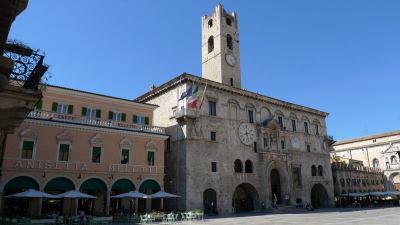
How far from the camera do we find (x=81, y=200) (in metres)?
29.0

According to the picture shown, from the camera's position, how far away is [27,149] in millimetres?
25031

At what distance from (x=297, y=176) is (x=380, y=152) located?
3743cm

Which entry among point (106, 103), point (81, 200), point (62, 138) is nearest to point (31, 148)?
point (62, 138)

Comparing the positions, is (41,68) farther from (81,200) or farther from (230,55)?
(230,55)

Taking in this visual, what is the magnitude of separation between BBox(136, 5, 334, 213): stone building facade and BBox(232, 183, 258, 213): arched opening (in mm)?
123

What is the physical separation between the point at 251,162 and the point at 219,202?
7482mm

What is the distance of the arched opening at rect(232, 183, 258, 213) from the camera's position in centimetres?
4109

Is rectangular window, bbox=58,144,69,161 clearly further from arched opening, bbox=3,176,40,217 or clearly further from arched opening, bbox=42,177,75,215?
arched opening, bbox=3,176,40,217

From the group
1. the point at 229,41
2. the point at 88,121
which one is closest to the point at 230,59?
the point at 229,41

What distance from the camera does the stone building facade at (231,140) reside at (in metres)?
35.9

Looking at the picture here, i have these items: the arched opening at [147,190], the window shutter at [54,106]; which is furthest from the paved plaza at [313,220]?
the window shutter at [54,106]

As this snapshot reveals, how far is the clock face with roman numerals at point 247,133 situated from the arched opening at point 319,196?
57.5ft

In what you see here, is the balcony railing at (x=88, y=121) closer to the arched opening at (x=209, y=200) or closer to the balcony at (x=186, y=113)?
the balcony at (x=186, y=113)

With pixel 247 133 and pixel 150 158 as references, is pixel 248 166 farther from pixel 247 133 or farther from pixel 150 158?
pixel 150 158
